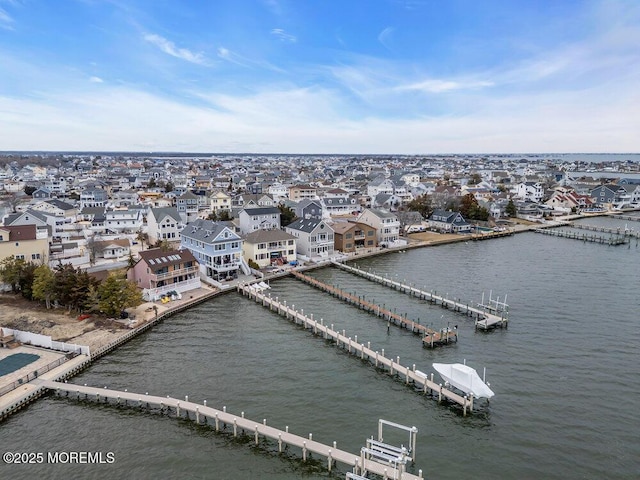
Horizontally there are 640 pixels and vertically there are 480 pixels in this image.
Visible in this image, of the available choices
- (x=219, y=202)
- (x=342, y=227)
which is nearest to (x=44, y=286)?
(x=342, y=227)

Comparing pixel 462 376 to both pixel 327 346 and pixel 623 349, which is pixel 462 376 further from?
pixel 623 349

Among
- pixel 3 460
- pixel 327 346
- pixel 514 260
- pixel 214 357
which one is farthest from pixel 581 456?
pixel 514 260

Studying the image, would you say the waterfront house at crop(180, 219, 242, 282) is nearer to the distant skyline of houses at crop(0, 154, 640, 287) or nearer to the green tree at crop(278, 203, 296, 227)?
the distant skyline of houses at crop(0, 154, 640, 287)

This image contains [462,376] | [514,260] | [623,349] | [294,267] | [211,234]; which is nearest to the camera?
[462,376]

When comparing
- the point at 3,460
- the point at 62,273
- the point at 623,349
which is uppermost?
the point at 62,273

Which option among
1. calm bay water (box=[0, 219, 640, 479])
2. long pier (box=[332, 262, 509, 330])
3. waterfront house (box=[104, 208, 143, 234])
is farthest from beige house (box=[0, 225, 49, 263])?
long pier (box=[332, 262, 509, 330])

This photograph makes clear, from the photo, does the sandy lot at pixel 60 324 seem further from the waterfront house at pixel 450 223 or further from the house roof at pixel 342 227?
the waterfront house at pixel 450 223

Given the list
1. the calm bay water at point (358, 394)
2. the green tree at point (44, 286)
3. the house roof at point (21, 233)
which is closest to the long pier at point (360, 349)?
the calm bay water at point (358, 394)

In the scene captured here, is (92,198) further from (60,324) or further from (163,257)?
(60,324)
